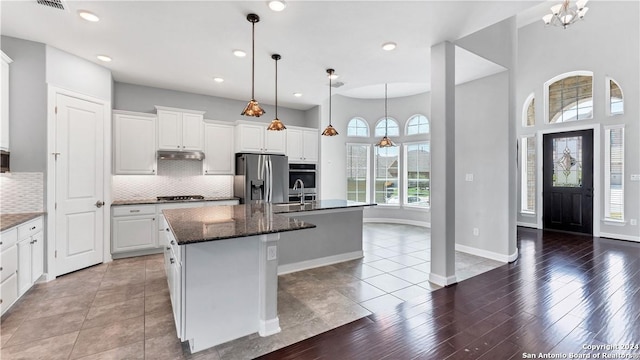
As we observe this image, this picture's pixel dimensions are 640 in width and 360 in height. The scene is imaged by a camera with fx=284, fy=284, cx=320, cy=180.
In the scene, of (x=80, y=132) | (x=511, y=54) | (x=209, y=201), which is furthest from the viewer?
(x=209, y=201)

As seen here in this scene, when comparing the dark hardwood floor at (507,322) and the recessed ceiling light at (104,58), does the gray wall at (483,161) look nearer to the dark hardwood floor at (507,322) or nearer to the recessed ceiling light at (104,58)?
the dark hardwood floor at (507,322)

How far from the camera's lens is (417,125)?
7477mm

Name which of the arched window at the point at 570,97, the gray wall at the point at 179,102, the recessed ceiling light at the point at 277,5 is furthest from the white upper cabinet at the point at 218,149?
the arched window at the point at 570,97

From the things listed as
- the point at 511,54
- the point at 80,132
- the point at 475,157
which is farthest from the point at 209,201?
the point at 511,54

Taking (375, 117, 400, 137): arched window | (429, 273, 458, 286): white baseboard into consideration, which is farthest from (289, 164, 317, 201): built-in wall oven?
(429, 273, 458, 286): white baseboard

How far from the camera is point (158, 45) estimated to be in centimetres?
346

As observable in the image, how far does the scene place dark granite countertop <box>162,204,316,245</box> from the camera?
1.98 metres

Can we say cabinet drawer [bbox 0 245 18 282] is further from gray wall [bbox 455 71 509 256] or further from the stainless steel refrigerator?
gray wall [bbox 455 71 509 256]

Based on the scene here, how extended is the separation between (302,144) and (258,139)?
1.00 metres

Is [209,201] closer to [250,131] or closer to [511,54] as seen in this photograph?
[250,131]

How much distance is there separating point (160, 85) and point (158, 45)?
1749 millimetres

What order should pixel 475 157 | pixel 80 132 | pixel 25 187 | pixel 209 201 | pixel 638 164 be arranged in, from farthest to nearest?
pixel 638 164 < pixel 209 201 < pixel 475 157 < pixel 80 132 < pixel 25 187

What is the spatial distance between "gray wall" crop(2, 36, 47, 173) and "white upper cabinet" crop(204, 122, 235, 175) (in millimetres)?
2215

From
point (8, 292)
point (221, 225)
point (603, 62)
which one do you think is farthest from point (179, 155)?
point (603, 62)
